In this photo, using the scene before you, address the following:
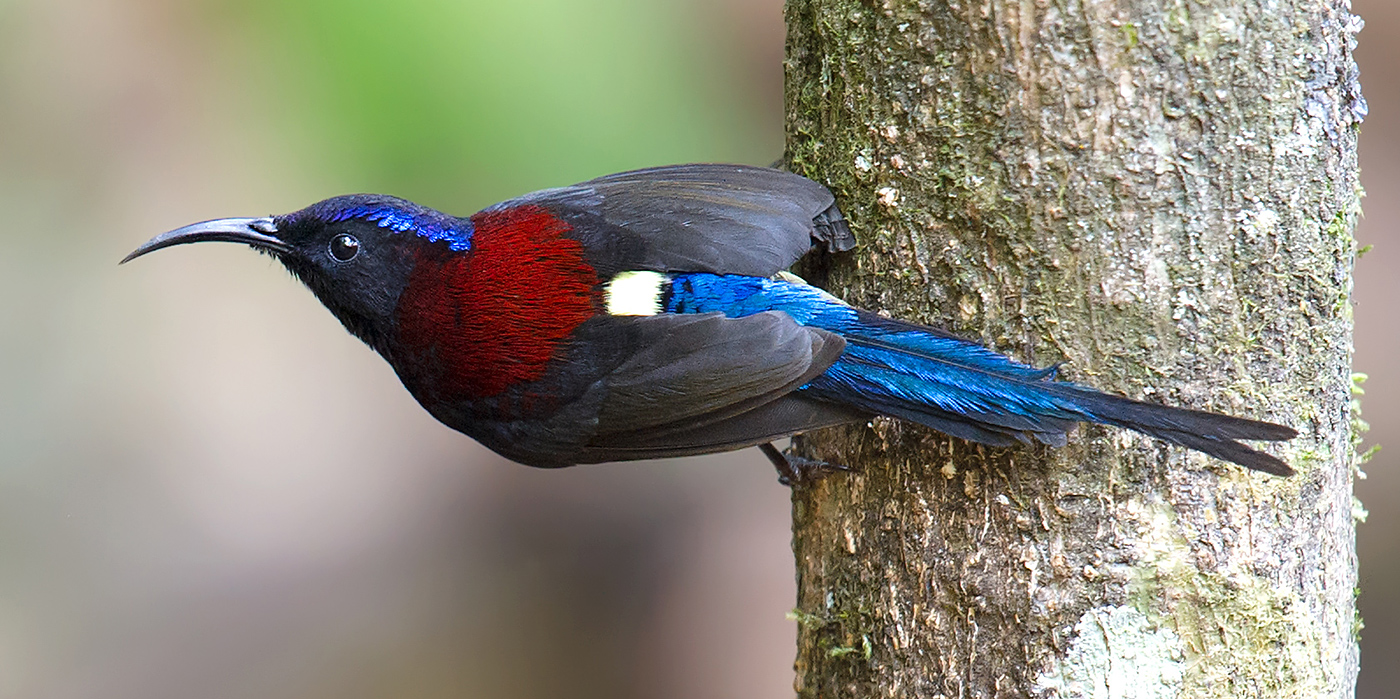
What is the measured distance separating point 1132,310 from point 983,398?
0.29 meters

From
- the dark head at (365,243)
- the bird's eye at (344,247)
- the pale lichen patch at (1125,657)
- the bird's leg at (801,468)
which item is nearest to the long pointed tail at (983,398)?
the bird's leg at (801,468)

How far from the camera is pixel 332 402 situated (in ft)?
16.3

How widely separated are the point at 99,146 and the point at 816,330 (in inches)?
133

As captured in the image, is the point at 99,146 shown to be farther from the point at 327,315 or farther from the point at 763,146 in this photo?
the point at 763,146

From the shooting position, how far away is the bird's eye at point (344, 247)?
2426 millimetres

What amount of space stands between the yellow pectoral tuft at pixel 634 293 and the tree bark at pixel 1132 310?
495 mm

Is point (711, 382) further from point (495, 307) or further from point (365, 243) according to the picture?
point (365, 243)

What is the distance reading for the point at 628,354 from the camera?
223 cm

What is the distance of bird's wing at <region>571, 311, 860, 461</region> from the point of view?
2.09m

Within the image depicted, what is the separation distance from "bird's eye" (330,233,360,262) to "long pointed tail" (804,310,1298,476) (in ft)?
3.28

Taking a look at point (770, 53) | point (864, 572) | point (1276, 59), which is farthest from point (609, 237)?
point (770, 53)

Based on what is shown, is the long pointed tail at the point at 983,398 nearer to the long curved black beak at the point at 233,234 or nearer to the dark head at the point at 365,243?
the dark head at the point at 365,243

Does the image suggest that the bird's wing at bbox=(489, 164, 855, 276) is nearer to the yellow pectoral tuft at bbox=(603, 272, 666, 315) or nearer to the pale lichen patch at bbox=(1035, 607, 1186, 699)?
the yellow pectoral tuft at bbox=(603, 272, 666, 315)

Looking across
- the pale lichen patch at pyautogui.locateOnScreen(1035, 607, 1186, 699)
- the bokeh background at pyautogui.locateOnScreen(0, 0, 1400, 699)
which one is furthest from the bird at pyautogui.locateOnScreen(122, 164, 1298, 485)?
the bokeh background at pyautogui.locateOnScreen(0, 0, 1400, 699)
